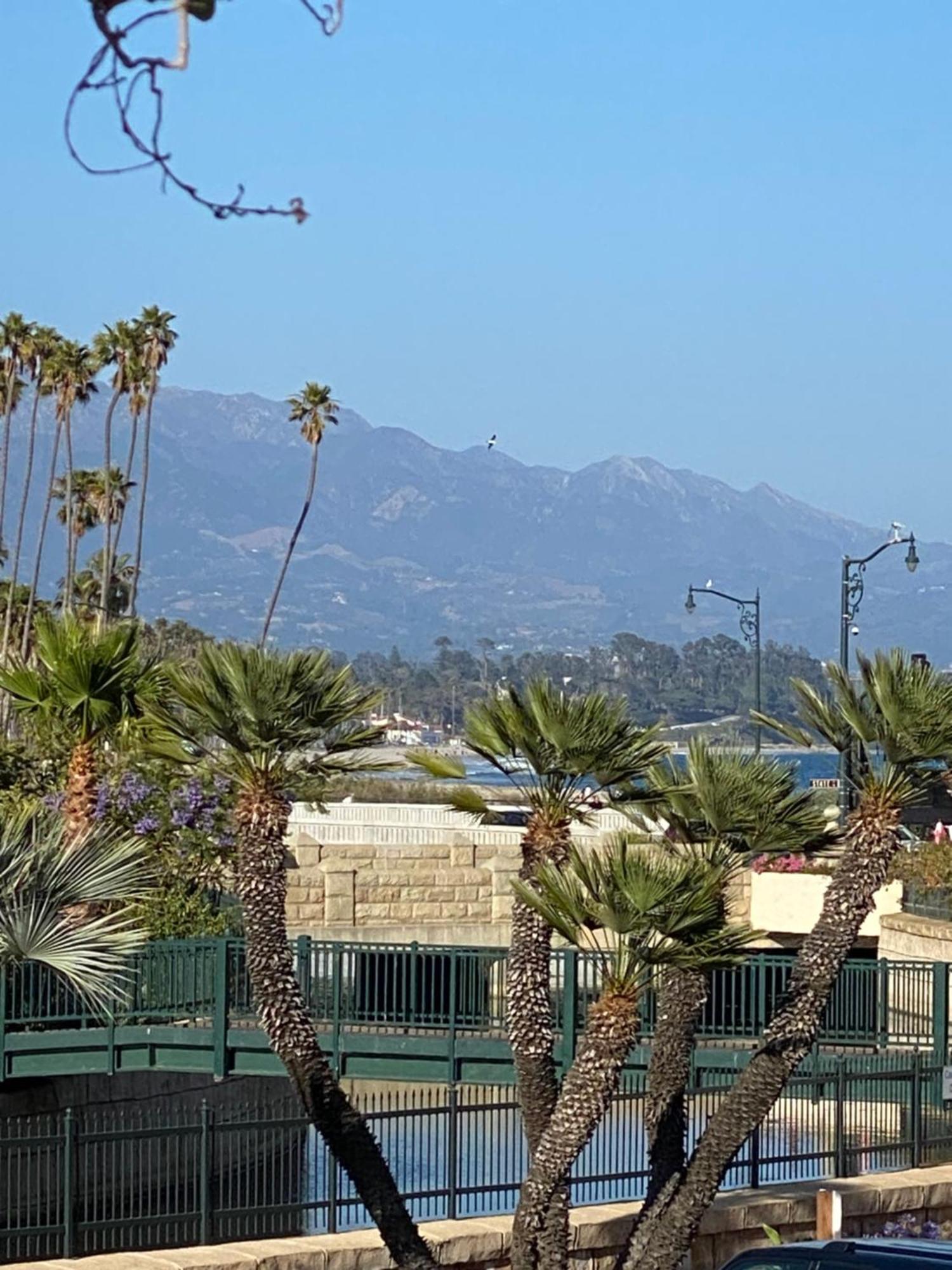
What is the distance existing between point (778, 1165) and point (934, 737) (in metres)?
7.05

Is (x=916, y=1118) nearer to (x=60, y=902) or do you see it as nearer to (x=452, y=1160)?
(x=452, y=1160)

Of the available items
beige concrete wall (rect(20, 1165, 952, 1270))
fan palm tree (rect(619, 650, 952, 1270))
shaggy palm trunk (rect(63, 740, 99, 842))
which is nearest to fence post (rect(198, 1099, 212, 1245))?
beige concrete wall (rect(20, 1165, 952, 1270))

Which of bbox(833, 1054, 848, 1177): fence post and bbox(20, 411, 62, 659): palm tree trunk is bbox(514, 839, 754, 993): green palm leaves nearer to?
bbox(833, 1054, 848, 1177): fence post

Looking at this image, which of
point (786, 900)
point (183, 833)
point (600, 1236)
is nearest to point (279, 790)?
point (600, 1236)

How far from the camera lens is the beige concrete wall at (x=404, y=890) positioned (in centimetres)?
4109

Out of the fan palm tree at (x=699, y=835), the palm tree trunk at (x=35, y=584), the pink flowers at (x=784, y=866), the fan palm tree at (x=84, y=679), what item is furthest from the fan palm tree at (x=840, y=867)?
the palm tree trunk at (x=35, y=584)

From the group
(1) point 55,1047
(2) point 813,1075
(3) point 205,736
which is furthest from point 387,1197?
(1) point 55,1047

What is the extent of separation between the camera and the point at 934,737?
545 inches

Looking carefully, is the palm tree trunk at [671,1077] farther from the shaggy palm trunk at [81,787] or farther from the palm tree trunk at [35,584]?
the palm tree trunk at [35,584]

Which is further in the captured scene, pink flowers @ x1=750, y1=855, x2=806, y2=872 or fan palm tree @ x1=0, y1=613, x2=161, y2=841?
pink flowers @ x1=750, y1=855, x2=806, y2=872

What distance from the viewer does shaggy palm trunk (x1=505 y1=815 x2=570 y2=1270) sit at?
14.1 meters

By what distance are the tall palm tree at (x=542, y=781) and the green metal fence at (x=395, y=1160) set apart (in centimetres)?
204

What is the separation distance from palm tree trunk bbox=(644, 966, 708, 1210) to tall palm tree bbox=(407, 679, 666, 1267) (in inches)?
30.4

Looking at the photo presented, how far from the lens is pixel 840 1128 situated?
1819 centimetres
